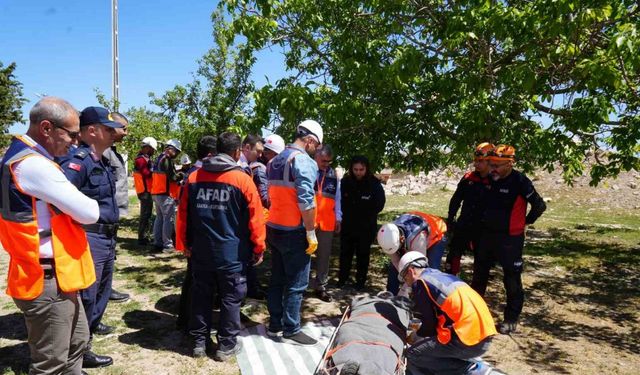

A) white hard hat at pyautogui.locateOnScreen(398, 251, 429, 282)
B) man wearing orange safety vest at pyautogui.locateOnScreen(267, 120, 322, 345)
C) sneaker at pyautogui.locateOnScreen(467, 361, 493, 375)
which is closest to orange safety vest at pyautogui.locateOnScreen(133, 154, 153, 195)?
man wearing orange safety vest at pyautogui.locateOnScreen(267, 120, 322, 345)

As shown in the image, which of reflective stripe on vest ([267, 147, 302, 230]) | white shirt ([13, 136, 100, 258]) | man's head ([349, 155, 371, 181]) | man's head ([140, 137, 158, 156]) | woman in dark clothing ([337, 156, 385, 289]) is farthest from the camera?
man's head ([140, 137, 158, 156])

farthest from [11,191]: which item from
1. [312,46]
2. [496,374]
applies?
[312,46]

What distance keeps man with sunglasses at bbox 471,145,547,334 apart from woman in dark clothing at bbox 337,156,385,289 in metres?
1.70

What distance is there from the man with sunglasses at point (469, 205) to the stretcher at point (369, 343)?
231 centimetres

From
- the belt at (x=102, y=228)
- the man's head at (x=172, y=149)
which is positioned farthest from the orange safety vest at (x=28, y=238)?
the man's head at (x=172, y=149)

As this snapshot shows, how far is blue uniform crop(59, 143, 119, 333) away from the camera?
3529 mm

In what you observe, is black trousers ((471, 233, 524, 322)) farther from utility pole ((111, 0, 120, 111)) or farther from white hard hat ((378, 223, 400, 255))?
utility pole ((111, 0, 120, 111))

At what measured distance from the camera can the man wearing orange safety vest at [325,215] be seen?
19.3 ft

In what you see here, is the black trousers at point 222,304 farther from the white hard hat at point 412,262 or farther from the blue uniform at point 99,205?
the white hard hat at point 412,262

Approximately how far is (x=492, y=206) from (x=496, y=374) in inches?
74.7

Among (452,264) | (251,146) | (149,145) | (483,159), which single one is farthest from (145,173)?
(483,159)

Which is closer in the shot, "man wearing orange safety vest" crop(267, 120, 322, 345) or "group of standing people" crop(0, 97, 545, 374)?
"group of standing people" crop(0, 97, 545, 374)

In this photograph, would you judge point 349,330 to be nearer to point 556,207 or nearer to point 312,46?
point 312,46

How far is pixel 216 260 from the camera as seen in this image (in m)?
3.93
